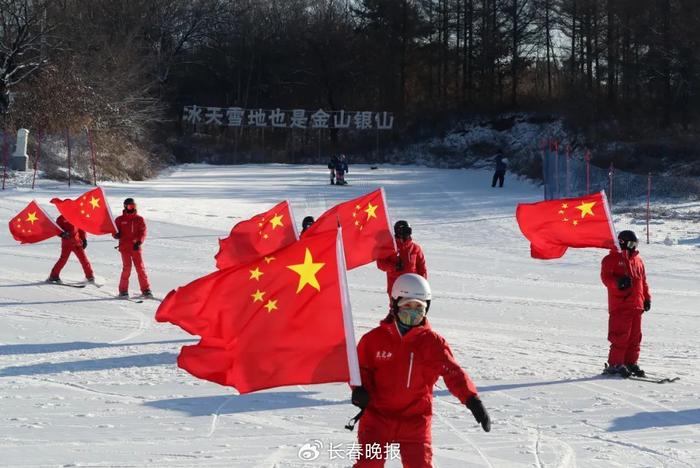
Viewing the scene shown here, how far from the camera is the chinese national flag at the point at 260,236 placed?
44.1 ft

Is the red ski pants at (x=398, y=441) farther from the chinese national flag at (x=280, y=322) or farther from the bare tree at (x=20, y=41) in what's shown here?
the bare tree at (x=20, y=41)

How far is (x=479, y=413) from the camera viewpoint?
219 inches

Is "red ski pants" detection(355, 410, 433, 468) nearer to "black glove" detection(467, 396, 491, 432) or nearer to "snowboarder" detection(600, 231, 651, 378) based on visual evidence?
"black glove" detection(467, 396, 491, 432)

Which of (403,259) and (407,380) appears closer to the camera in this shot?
(407,380)

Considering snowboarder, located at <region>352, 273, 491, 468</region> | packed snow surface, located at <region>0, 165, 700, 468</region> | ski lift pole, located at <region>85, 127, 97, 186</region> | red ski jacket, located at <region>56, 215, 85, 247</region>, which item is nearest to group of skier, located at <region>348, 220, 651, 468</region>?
snowboarder, located at <region>352, 273, 491, 468</region>

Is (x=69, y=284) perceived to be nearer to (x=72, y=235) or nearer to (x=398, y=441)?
(x=72, y=235)

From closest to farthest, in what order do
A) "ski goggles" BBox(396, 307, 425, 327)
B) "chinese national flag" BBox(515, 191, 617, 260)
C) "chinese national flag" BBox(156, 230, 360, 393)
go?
"ski goggles" BBox(396, 307, 425, 327) < "chinese national flag" BBox(156, 230, 360, 393) < "chinese national flag" BBox(515, 191, 617, 260)

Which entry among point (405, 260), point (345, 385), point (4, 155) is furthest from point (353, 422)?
point (4, 155)

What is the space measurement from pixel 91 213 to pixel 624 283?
29.9 feet

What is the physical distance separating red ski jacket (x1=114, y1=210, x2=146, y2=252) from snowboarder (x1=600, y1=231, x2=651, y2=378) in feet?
24.9

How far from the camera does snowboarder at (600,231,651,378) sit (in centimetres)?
1102

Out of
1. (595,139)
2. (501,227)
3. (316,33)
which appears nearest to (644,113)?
(595,139)

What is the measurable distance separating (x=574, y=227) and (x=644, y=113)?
4348 cm

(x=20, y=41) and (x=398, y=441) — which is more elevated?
(x=20, y=41)
